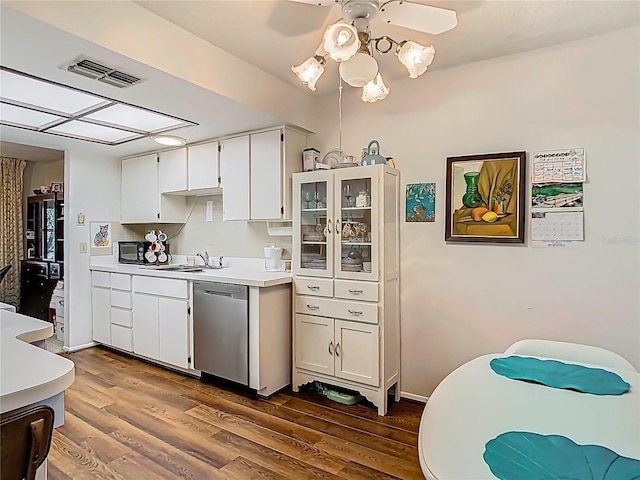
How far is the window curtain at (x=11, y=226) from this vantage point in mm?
5383

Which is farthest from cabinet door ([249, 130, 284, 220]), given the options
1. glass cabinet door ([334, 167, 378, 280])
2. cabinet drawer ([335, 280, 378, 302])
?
cabinet drawer ([335, 280, 378, 302])

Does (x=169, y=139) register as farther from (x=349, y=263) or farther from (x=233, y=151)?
(x=349, y=263)

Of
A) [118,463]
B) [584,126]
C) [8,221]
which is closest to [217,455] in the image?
[118,463]

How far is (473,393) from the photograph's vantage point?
4.48 feet

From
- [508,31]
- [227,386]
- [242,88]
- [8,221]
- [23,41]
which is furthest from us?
[8,221]

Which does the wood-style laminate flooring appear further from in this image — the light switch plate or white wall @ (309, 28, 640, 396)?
the light switch plate

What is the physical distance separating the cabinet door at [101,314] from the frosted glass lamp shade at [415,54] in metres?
3.79

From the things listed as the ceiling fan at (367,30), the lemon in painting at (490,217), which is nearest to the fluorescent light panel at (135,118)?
the ceiling fan at (367,30)

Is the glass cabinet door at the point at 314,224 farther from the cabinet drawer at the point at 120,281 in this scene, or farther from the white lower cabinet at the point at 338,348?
the cabinet drawer at the point at 120,281

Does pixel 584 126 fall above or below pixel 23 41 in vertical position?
below

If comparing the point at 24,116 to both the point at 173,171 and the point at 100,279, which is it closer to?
the point at 173,171

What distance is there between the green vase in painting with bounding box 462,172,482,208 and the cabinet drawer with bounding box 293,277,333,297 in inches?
44.9

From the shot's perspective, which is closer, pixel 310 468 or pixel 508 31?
pixel 310 468

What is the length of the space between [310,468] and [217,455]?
1.81 ft
